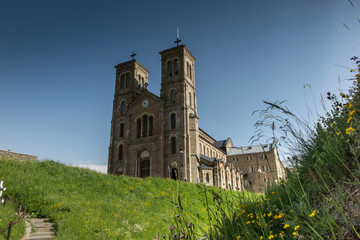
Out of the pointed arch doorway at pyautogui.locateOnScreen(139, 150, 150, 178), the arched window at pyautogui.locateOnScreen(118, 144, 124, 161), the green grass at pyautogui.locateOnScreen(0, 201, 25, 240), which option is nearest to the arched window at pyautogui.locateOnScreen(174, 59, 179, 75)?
the pointed arch doorway at pyautogui.locateOnScreen(139, 150, 150, 178)

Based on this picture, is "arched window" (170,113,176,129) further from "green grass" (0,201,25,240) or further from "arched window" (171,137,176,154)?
"green grass" (0,201,25,240)

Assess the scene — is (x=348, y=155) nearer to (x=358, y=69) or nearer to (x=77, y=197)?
(x=358, y=69)

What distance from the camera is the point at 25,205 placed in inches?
432

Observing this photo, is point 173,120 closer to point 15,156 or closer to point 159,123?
point 159,123

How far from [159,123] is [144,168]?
22.4 feet

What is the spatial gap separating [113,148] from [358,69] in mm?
36323

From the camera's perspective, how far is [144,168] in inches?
1334

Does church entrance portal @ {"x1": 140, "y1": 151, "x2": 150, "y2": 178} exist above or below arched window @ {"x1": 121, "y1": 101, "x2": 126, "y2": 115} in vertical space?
below

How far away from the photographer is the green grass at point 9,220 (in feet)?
24.8

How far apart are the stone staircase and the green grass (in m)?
0.31

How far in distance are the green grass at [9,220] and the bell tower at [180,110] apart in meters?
20.8

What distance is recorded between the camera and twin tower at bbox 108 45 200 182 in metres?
32.5

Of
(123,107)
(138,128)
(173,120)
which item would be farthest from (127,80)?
(173,120)

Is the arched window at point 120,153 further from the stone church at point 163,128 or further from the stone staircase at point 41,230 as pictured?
the stone staircase at point 41,230
